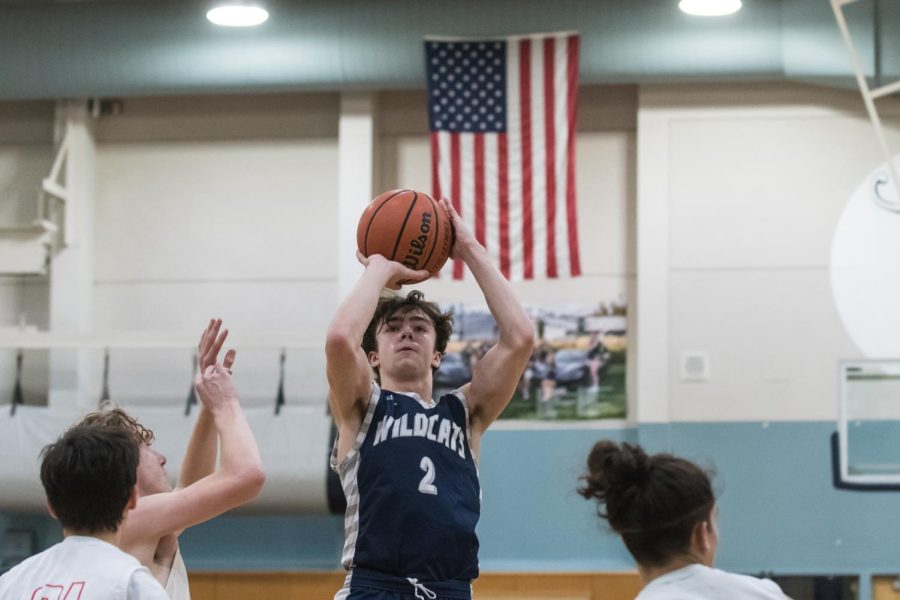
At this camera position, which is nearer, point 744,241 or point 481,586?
point 481,586

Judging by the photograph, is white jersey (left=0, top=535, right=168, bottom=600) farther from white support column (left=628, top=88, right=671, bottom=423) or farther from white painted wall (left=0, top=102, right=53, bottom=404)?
white painted wall (left=0, top=102, right=53, bottom=404)

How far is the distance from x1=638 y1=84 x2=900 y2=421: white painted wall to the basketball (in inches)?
191

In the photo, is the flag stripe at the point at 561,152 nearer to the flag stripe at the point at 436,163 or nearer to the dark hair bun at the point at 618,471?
the flag stripe at the point at 436,163

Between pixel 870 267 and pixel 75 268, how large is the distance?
6105mm

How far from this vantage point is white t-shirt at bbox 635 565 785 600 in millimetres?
2623

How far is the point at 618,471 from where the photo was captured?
2.82 meters

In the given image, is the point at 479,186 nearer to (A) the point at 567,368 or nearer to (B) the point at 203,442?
(A) the point at 567,368

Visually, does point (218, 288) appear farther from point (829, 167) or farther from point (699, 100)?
point (829, 167)

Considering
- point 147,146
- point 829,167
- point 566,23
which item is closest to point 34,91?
point 147,146

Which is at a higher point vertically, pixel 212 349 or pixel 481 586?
pixel 212 349

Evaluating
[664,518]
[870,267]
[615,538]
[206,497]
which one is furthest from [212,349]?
[870,267]

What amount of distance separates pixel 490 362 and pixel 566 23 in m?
4.91

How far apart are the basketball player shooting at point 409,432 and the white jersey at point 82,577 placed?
1.17 metres

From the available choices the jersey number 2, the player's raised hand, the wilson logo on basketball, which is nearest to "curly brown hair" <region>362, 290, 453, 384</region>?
the wilson logo on basketball
